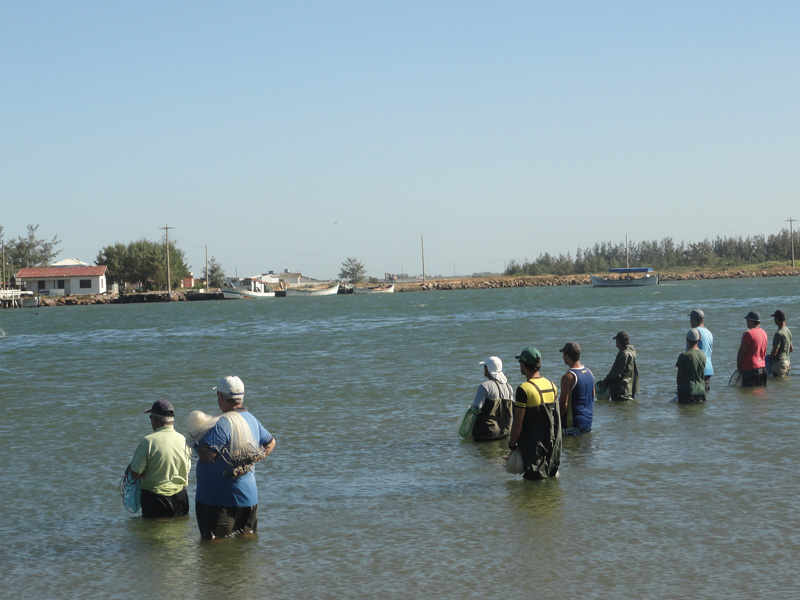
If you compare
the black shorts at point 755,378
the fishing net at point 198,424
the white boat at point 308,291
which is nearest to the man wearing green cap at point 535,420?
the fishing net at point 198,424

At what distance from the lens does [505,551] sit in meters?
7.30

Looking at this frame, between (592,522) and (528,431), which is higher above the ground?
(528,431)

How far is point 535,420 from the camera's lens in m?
8.72

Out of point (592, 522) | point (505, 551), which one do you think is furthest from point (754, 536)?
point (505, 551)

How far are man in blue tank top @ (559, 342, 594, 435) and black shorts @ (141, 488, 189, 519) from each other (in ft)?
14.2

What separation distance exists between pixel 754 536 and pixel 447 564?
2.56 metres

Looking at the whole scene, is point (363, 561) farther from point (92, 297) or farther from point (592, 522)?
point (92, 297)

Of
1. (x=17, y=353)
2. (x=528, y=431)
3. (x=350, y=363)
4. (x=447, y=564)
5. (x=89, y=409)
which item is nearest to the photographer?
(x=447, y=564)

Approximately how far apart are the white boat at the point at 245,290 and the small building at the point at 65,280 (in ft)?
60.9

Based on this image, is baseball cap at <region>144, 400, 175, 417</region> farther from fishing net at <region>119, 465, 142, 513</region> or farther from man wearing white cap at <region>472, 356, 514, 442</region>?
man wearing white cap at <region>472, 356, 514, 442</region>

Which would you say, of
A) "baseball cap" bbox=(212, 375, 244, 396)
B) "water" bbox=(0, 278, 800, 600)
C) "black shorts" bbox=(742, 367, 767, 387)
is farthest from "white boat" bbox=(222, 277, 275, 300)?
"baseball cap" bbox=(212, 375, 244, 396)

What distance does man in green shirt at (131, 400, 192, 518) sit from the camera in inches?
322

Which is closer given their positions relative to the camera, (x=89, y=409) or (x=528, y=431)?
(x=528, y=431)

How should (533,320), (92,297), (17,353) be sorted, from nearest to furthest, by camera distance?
(17,353), (533,320), (92,297)
